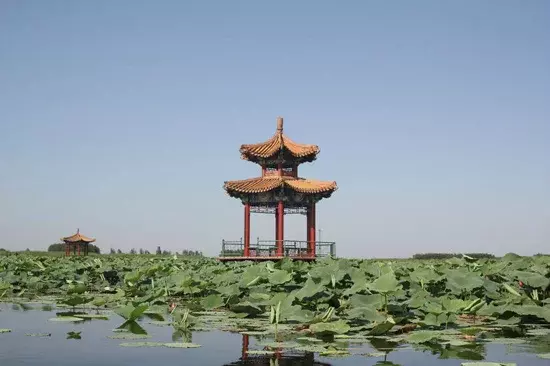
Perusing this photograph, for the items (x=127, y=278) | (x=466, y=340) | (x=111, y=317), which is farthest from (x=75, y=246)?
(x=466, y=340)

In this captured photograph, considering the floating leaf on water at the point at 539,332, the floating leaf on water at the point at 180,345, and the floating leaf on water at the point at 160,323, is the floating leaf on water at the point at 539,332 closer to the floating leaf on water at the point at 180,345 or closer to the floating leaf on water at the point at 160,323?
the floating leaf on water at the point at 180,345

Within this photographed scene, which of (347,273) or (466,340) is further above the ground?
(347,273)

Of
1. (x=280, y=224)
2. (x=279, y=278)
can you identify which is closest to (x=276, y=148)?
(x=280, y=224)

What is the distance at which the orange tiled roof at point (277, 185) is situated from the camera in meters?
20.7

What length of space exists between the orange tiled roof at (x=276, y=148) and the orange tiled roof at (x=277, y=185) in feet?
2.93

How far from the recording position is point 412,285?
5.47 m

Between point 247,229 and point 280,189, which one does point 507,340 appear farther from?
point 247,229

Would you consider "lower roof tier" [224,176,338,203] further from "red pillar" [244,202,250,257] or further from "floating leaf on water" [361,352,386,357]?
"floating leaf on water" [361,352,386,357]

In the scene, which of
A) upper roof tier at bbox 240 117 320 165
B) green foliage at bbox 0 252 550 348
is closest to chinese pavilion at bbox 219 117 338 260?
upper roof tier at bbox 240 117 320 165

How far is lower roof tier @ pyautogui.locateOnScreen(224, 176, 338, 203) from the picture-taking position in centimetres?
2067

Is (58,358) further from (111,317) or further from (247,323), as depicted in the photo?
(111,317)

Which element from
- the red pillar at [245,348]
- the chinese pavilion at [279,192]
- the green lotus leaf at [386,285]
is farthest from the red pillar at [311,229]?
the red pillar at [245,348]

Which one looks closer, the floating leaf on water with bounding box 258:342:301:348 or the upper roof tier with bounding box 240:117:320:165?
the floating leaf on water with bounding box 258:342:301:348

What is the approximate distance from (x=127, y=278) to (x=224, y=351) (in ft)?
13.9
